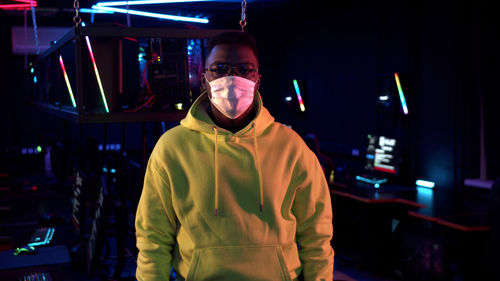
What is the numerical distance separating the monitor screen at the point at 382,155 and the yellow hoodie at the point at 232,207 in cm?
426

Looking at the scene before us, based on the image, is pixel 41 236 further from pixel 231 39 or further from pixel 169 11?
pixel 169 11

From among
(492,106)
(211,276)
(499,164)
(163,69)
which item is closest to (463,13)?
(492,106)

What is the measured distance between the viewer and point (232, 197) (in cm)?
152

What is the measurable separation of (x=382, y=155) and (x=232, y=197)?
179 inches

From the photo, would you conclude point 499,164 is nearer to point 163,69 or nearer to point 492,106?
point 492,106

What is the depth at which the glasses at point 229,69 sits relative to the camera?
1.60 m

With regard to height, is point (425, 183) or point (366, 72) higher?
point (366, 72)

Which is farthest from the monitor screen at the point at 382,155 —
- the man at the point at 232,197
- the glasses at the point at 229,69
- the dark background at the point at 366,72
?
the glasses at the point at 229,69

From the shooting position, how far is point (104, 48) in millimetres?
2377

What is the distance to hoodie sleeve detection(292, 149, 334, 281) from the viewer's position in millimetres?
1567

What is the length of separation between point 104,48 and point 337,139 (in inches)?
203

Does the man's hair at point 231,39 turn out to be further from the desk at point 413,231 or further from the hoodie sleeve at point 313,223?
the desk at point 413,231

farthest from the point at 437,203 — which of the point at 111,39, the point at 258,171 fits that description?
the point at 258,171

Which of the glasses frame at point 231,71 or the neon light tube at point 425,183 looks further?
the neon light tube at point 425,183
